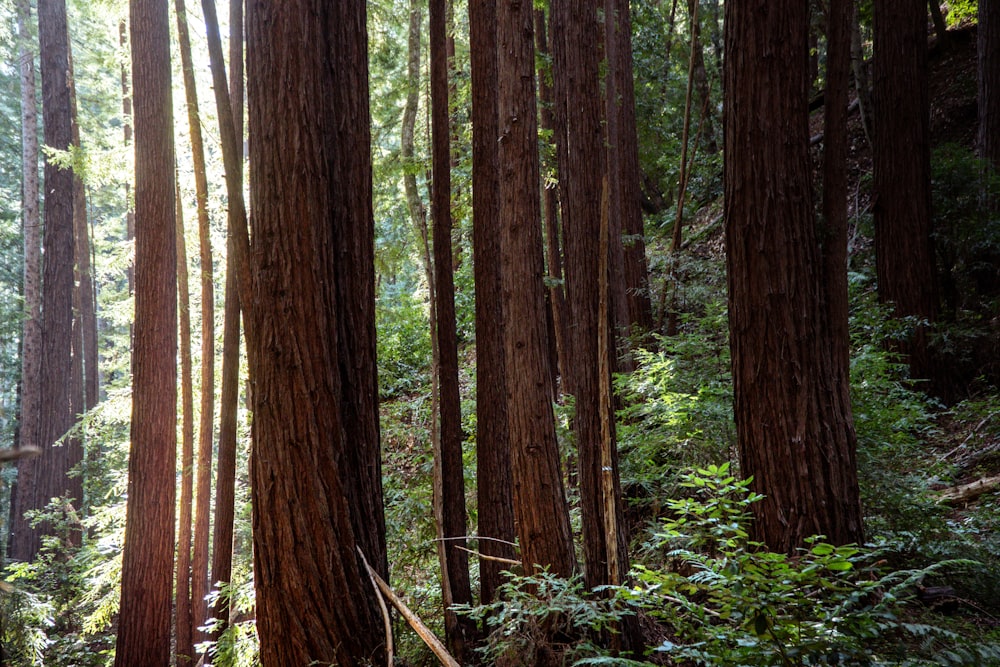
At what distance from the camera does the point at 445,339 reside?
6887 millimetres

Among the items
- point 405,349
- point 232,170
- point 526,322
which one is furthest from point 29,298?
point 526,322

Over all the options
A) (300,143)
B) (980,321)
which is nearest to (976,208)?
(980,321)

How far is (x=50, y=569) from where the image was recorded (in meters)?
13.1

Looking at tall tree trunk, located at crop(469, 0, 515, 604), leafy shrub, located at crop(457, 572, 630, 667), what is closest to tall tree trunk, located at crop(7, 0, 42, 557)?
tall tree trunk, located at crop(469, 0, 515, 604)

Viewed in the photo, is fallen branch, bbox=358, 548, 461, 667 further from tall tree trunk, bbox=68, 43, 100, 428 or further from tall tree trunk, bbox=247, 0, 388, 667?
tall tree trunk, bbox=68, 43, 100, 428

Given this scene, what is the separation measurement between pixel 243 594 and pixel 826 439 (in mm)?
5290

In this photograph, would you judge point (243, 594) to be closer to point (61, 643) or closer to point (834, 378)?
point (834, 378)

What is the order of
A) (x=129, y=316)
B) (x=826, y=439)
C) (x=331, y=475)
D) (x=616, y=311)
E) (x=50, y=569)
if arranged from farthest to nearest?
(x=50, y=569) < (x=129, y=316) < (x=616, y=311) < (x=826, y=439) < (x=331, y=475)

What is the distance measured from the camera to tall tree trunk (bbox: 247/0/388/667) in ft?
12.6

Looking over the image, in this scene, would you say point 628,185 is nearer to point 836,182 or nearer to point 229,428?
point 836,182

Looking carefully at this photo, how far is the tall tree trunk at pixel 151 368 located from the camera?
25.9 feet

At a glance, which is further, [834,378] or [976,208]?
[976,208]

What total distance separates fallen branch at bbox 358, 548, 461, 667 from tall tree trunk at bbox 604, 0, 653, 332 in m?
5.63

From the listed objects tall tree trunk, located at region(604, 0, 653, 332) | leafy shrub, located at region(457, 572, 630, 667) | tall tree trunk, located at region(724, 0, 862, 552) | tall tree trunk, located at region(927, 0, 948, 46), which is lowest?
leafy shrub, located at region(457, 572, 630, 667)
